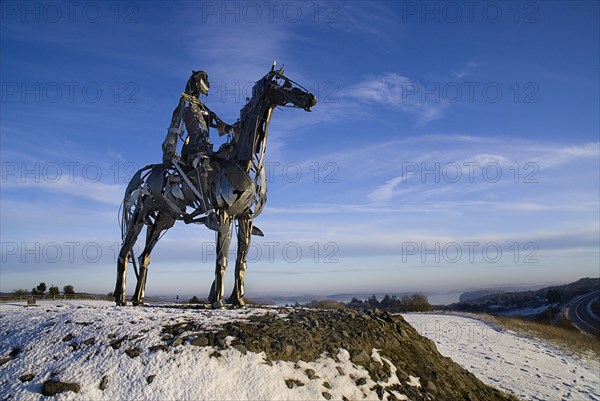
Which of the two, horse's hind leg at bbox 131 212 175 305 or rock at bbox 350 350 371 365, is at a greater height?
horse's hind leg at bbox 131 212 175 305

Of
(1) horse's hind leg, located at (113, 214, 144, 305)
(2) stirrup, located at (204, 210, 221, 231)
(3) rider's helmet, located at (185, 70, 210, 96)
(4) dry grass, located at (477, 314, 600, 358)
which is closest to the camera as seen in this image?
(2) stirrup, located at (204, 210, 221, 231)

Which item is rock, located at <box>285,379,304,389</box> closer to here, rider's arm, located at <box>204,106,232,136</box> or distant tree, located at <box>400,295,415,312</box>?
rider's arm, located at <box>204,106,232,136</box>

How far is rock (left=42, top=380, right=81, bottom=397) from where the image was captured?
702cm

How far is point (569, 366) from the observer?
57.6 feet

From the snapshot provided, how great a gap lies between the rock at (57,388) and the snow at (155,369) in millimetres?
83

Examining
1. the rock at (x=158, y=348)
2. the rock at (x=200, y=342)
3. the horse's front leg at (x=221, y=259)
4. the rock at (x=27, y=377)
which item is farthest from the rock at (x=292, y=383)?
the rock at (x=27, y=377)

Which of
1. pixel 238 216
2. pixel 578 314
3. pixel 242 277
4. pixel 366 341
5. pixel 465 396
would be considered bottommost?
pixel 578 314

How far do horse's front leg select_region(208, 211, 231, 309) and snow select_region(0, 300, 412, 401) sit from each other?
194 cm

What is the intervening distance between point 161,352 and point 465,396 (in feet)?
20.0

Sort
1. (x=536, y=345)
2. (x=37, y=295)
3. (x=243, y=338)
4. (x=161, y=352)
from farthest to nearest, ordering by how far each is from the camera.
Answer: (x=37, y=295) → (x=536, y=345) → (x=243, y=338) → (x=161, y=352)

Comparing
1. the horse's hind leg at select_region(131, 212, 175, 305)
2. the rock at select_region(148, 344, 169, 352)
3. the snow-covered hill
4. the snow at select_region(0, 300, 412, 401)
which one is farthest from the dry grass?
the rock at select_region(148, 344, 169, 352)

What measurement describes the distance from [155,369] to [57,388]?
4.89 feet

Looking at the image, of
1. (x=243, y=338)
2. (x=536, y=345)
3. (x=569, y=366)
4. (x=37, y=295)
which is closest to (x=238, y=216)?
(x=243, y=338)

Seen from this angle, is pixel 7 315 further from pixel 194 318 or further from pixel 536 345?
pixel 536 345
